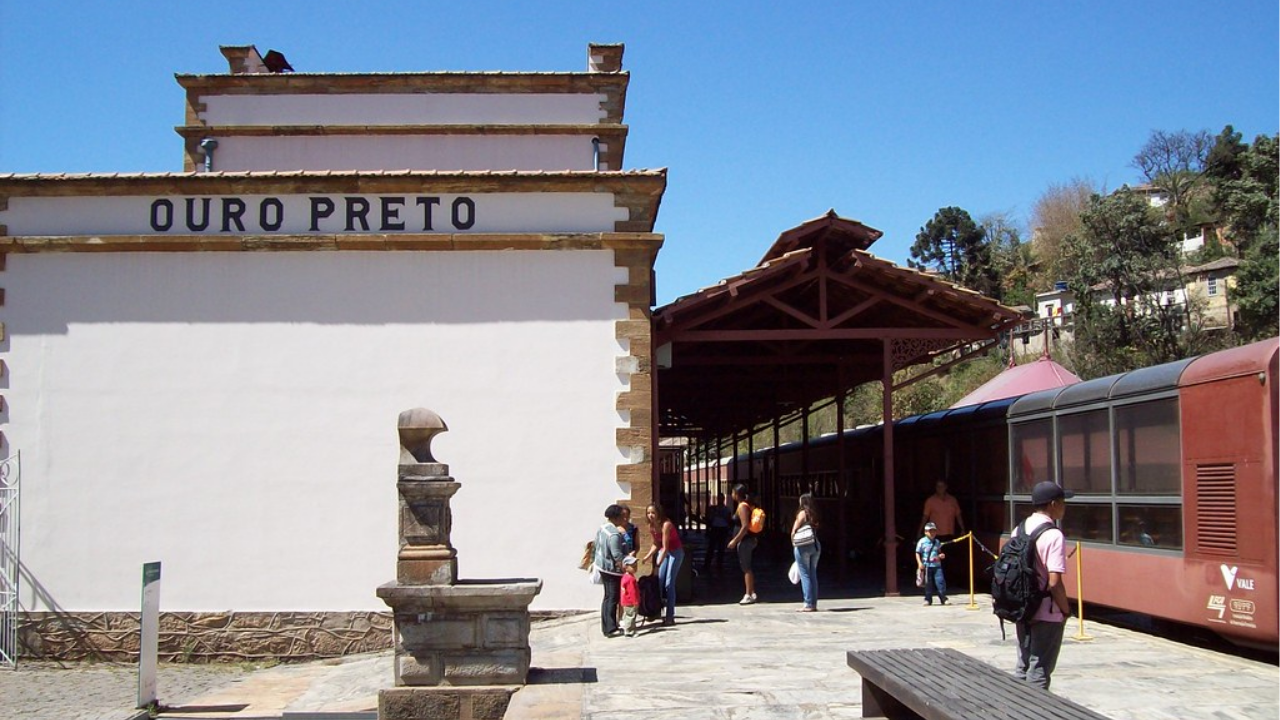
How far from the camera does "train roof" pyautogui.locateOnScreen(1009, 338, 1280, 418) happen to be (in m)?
9.42

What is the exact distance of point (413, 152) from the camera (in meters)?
17.5

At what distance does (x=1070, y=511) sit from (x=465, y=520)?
6.62m

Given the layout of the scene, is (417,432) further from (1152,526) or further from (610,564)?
(1152,526)

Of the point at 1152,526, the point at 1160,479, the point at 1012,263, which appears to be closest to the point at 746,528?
the point at 1152,526

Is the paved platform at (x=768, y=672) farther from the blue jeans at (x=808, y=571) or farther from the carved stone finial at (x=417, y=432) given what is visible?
the carved stone finial at (x=417, y=432)

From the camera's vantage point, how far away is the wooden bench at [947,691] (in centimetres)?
544

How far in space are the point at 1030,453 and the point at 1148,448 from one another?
2700mm

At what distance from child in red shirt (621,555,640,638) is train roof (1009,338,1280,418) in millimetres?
4957

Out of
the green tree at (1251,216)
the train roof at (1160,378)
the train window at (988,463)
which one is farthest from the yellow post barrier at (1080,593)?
the green tree at (1251,216)

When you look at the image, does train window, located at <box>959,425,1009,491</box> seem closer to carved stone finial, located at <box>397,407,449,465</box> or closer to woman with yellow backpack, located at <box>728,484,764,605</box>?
woman with yellow backpack, located at <box>728,484,764,605</box>

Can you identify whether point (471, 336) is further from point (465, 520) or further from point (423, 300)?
point (465, 520)

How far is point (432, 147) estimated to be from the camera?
1755 cm

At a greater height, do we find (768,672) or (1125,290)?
(1125,290)

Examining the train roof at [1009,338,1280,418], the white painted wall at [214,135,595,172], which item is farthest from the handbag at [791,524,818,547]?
the white painted wall at [214,135,595,172]
